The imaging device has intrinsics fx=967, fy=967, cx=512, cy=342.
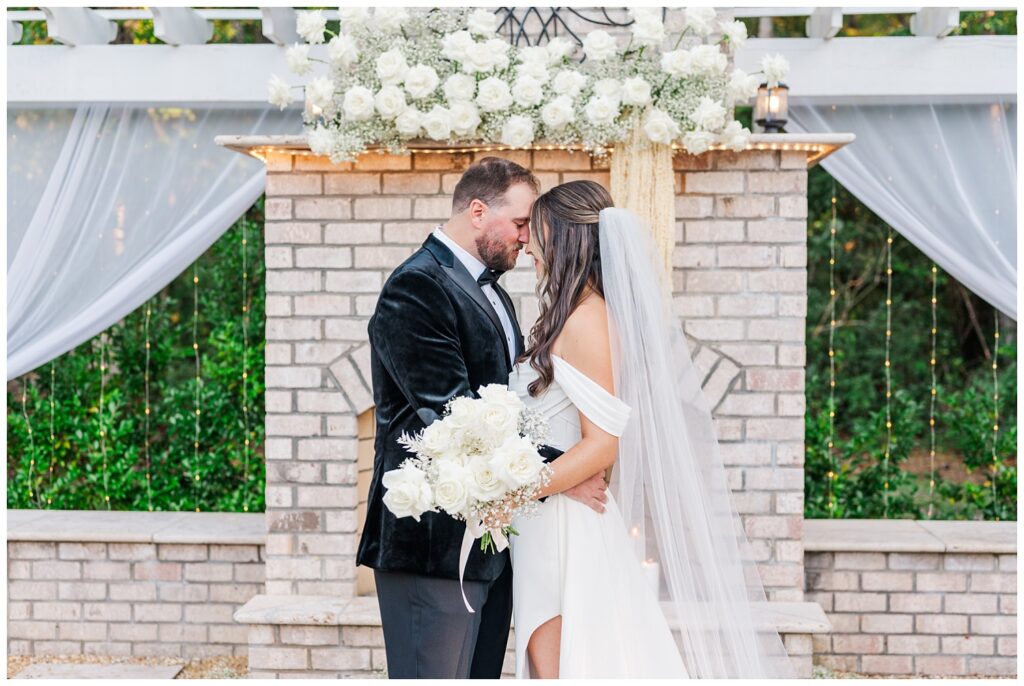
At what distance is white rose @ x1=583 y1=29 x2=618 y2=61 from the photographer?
11.6ft

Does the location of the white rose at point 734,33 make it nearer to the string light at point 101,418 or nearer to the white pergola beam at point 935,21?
the white pergola beam at point 935,21

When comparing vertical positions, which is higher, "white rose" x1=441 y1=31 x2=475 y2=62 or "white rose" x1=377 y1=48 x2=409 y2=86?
"white rose" x1=441 y1=31 x2=475 y2=62

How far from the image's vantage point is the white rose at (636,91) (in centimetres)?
352

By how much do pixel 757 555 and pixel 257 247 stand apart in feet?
12.4

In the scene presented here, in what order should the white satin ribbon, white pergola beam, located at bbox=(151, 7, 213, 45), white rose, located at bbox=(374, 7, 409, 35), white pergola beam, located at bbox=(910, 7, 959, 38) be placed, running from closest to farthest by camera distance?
1. the white satin ribbon
2. white rose, located at bbox=(374, 7, 409, 35)
3. white pergola beam, located at bbox=(910, 7, 959, 38)
4. white pergola beam, located at bbox=(151, 7, 213, 45)

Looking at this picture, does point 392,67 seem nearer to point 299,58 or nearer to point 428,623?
point 299,58

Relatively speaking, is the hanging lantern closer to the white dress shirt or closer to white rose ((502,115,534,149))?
white rose ((502,115,534,149))

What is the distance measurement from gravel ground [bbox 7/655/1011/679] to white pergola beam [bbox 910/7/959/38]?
2.89 m

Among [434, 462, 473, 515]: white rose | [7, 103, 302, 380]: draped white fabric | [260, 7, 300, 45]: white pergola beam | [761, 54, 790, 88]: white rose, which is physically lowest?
[434, 462, 473, 515]: white rose

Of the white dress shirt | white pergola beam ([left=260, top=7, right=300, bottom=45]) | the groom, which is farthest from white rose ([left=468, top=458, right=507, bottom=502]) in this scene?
white pergola beam ([left=260, top=7, right=300, bottom=45])

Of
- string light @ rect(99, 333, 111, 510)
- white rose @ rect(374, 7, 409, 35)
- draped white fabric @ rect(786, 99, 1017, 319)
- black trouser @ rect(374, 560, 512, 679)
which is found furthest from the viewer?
string light @ rect(99, 333, 111, 510)

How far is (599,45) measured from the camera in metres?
3.55

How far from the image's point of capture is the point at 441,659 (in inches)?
97.7

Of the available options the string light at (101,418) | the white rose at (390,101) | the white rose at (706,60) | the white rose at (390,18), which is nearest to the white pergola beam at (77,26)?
the white rose at (390,18)
